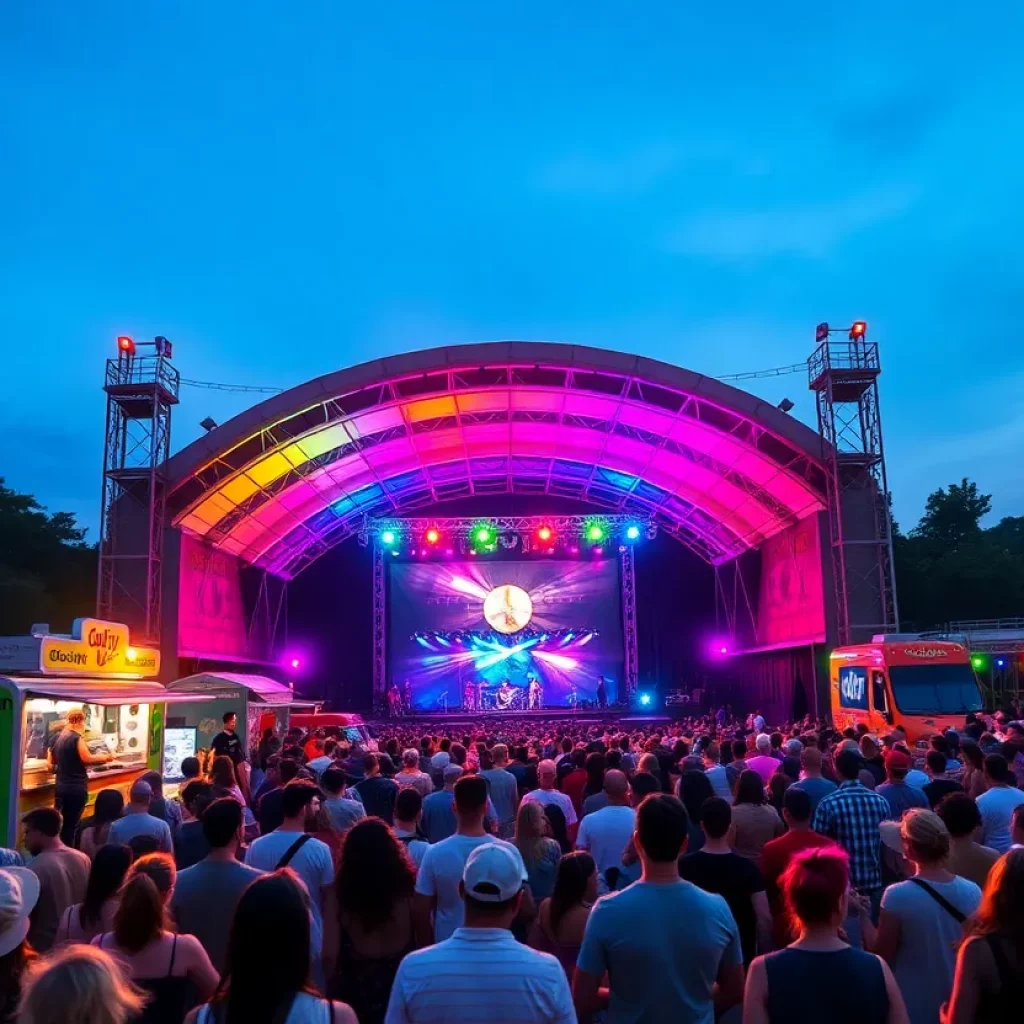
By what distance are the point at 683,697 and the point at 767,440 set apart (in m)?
11.5

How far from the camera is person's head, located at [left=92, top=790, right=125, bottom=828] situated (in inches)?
239

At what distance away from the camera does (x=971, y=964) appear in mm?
2854

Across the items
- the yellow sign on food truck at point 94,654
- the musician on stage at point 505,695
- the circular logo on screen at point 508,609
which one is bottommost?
the musician on stage at point 505,695

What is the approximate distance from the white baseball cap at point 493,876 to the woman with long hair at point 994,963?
1.33 metres

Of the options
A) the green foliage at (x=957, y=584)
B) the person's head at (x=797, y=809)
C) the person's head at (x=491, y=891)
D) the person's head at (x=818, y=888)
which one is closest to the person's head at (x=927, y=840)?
the person's head at (x=818, y=888)

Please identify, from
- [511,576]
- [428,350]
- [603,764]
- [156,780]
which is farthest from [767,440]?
[156,780]

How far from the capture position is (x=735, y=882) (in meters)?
4.22

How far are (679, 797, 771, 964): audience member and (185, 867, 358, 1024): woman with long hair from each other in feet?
7.29

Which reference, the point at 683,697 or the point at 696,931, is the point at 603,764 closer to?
the point at 696,931

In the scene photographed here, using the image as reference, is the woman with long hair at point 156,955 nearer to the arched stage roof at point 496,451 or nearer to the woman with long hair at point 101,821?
the woman with long hair at point 101,821

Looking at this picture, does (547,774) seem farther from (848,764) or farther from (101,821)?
(101,821)

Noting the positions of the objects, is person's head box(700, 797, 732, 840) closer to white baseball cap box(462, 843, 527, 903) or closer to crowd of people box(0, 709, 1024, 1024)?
crowd of people box(0, 709, 1024, 1024)

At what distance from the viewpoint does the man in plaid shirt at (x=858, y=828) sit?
5.50 m

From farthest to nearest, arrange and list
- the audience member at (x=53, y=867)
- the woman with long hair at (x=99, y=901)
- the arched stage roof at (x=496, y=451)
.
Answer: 1. the arched stage roof at (x=496, y=451)
2. the audience member at (x=53, y=867)
3. the woman with long hair at (x=99, y=901)
